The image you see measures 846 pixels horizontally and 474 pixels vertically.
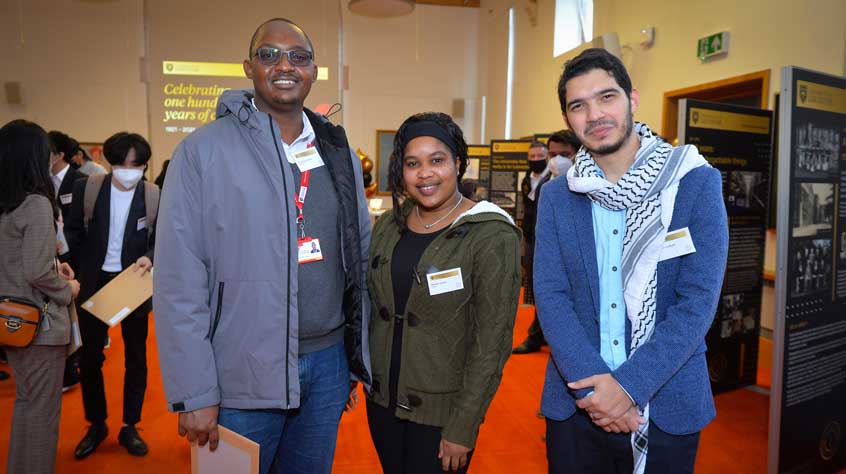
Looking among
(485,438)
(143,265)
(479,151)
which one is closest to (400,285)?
(143,265)

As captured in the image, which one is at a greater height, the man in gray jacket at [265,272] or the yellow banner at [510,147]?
the yellow banner at [510,147]

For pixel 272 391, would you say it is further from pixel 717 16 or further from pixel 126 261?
pixel 717 16

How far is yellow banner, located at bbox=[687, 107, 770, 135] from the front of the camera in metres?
3.47

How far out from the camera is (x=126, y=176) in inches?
115

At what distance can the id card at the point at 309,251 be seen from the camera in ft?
5.31

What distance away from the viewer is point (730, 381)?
4043 mm

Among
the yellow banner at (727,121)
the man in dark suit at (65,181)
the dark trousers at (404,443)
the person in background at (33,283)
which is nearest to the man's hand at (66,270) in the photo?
the person in background at (33,283)

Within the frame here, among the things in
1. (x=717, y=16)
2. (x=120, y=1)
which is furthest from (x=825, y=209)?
(x=120, y=1)

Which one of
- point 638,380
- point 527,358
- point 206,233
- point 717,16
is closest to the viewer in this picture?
point 638,380

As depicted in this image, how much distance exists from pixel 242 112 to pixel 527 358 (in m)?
3.87

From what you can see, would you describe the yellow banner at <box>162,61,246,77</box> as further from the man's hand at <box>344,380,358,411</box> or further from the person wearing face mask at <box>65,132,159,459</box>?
the man's hand at <box>344,380,358,411</box>

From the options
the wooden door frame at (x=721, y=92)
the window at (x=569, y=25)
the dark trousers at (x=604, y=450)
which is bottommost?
the dark trousers at (x=604, y=450)

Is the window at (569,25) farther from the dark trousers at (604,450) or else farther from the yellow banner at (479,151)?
the dark trousers at (604,450)

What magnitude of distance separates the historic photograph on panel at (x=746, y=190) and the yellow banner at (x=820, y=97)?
39.9 inches
